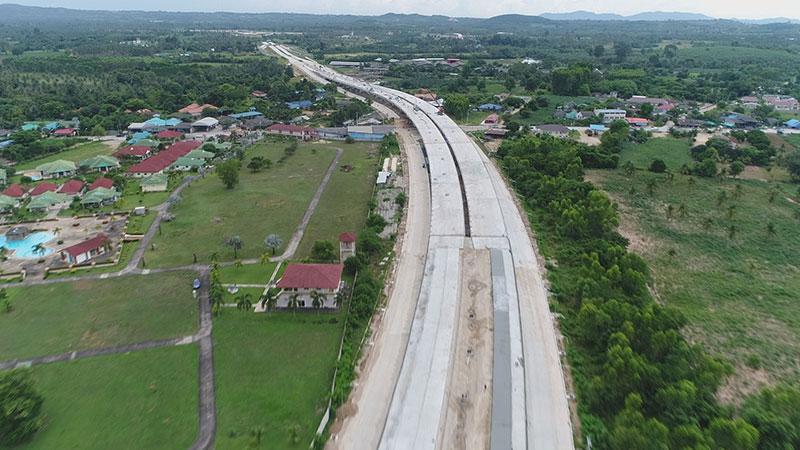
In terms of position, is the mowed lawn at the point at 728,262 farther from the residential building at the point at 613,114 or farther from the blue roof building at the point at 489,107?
the blue roof building at the point at 489,107

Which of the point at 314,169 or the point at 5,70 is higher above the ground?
the point at 5,70

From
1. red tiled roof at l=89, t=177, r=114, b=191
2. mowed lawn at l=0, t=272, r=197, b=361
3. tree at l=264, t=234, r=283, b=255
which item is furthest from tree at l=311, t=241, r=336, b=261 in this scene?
red tiled roof at l=89, t=177, r=114, b=191

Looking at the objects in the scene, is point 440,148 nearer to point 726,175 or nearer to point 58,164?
point 726,175

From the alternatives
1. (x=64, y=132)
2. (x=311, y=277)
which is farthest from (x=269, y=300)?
(x=64, y=132)

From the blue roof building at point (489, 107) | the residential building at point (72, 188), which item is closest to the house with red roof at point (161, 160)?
the residential building at point (72, 188)

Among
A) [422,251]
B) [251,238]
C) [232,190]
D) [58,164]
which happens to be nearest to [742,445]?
[422,251]

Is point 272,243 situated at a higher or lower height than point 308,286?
lower

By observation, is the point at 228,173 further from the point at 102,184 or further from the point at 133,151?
the point at 133,151
